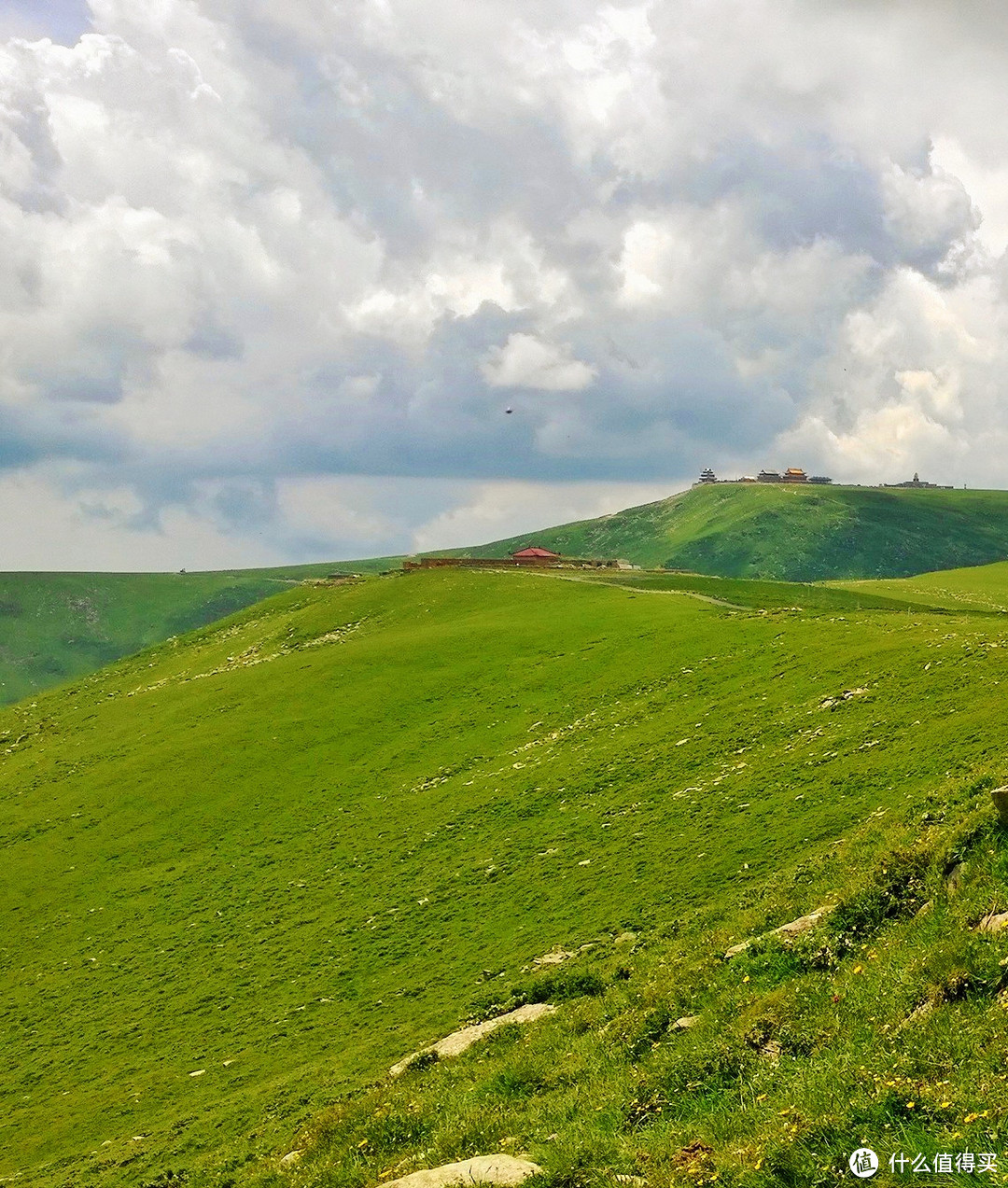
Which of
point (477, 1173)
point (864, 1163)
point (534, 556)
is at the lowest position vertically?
point (477, 1173)

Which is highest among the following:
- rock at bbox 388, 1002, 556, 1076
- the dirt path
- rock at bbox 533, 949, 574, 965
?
the dirt path

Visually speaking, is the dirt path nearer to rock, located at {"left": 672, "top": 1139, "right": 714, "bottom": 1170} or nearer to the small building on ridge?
the small building on ridge

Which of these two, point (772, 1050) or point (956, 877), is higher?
point (956, 877)

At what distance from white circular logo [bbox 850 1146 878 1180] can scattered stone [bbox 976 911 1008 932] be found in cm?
500

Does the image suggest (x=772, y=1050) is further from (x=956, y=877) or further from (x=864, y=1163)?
(x=956, y=877)

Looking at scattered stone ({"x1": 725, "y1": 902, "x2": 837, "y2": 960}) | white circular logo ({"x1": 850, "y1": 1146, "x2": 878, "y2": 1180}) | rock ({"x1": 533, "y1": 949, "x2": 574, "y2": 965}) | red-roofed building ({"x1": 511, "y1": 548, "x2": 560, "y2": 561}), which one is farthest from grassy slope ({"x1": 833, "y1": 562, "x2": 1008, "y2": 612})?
white circular logo ({"x1": 850, "y1": 1146, "x2": 878, "y2": 1180})

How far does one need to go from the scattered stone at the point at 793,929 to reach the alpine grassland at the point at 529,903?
0.41 meters

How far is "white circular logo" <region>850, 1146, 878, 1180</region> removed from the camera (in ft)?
32.4

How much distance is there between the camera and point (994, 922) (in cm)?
1424

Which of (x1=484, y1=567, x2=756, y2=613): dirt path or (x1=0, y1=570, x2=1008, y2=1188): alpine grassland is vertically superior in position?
(x1=484, y1=567, x2=756, y2=613): dirt path

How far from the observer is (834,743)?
133ft

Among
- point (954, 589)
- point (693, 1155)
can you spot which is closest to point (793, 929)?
point (693, 1155)

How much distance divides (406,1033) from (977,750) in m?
22.0

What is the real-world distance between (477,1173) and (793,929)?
8981 mm
